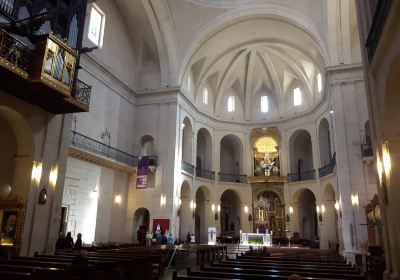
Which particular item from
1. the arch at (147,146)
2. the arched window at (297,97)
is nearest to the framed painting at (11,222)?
the arch at (147,146)

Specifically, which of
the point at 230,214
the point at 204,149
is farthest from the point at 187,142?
the point at 230,214

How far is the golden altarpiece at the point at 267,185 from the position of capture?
2869cm

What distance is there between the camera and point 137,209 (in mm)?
22438

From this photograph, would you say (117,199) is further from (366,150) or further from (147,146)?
(366,150)

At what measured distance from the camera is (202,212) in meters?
28.5

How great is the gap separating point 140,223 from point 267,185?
37.9 feet

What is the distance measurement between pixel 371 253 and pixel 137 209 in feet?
47.0

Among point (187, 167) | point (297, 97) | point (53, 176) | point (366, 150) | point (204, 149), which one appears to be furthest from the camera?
point (204, 149)

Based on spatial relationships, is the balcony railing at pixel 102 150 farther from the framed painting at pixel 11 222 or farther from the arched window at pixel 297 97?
the arched window at pixel 297 97

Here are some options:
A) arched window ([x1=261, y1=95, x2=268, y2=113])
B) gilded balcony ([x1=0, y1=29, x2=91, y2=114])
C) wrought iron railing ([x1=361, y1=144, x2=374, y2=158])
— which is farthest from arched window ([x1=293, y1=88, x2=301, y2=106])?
gilded balcony ([x1=0, y1=29, x2=91, y2=114])

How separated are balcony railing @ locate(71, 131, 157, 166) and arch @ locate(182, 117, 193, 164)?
4.27 meters

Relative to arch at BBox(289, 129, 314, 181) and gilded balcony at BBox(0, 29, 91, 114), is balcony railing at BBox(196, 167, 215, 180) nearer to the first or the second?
arch at BBox(289, 129, 314, 181)

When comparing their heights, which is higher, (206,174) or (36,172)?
(206,174)

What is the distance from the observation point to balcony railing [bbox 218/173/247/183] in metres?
30.0
